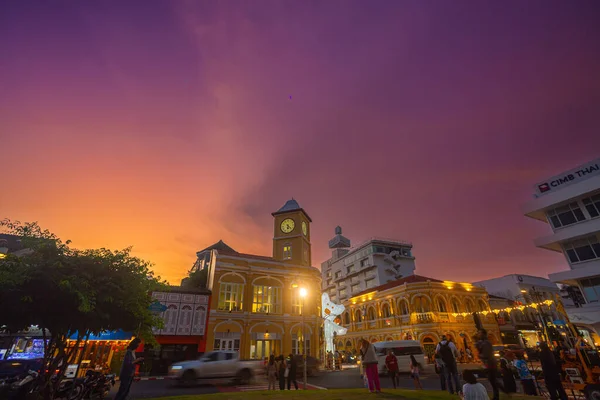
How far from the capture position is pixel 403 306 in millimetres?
40312

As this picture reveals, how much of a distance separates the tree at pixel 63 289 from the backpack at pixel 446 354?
467 inches

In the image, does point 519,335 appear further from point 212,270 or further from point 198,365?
point 198,365

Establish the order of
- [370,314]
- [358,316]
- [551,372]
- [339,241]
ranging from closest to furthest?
[551,372] → [370,314] → [358,316] → [339,241]

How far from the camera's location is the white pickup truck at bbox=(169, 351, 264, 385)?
1636 centimetres

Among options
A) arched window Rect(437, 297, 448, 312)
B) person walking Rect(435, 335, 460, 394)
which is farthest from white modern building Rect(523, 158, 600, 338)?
person walking Rect(435, 335, 460, 394)

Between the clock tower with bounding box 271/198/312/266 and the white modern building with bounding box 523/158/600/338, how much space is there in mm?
24601

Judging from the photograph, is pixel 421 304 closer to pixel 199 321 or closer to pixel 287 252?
pixel 287 252

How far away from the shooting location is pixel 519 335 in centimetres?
4638

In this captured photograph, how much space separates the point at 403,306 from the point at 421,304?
254 cm

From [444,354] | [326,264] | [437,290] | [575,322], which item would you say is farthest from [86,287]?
[326,264]

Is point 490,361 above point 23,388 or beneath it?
above

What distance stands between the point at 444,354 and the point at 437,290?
3198 cm

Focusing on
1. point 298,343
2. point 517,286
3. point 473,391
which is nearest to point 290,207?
point 298,343

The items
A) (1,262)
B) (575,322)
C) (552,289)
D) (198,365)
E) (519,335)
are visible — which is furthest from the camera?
(552,289)
